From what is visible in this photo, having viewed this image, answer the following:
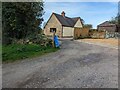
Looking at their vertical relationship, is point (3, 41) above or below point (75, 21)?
below

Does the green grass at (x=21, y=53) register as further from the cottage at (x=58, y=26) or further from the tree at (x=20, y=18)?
the cottage at (x=58, y=26)

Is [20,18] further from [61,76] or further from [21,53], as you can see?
[61,76]

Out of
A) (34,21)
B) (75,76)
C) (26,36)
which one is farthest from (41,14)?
(75,76)

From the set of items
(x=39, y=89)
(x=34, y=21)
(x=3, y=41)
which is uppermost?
(x=34, y=21)

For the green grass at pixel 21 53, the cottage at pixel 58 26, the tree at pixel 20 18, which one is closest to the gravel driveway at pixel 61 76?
the green grass at pixel 21 53

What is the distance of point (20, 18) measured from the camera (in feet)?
53.1

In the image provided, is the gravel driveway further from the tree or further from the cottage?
the cottage

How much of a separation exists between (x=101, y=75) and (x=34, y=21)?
11164mm

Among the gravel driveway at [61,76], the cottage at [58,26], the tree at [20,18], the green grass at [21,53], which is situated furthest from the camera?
the cottage at [58,26]

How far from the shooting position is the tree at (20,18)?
15.4m

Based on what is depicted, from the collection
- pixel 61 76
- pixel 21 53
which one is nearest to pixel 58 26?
pixel 21 53

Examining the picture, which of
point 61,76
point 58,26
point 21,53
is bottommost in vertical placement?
point 61,76

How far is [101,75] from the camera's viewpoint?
23.1ft

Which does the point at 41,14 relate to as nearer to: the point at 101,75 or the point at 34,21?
the point at 34,21
